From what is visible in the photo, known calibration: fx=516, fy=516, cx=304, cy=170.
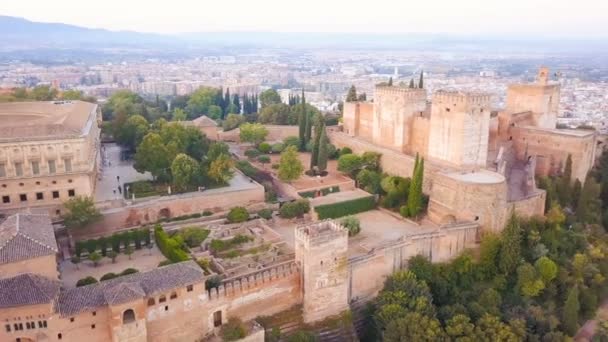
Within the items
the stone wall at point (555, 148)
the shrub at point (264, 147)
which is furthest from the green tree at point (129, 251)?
the stone wall at point (555, 148)

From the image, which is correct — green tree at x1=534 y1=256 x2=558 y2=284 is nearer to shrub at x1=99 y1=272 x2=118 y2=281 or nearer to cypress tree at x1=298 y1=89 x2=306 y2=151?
shrub at x1=99 y1=272 x2=118 y2=281

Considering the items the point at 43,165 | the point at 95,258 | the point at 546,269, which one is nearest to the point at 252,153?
the point at 43,165

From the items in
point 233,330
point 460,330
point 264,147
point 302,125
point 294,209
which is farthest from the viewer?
point 302,125

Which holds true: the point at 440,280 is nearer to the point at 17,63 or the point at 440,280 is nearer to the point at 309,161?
the point at 309,161

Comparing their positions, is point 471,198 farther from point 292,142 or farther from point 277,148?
point 277,148

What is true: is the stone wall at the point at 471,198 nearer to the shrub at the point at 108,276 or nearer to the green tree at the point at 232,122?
the shrub at the point at 108,276

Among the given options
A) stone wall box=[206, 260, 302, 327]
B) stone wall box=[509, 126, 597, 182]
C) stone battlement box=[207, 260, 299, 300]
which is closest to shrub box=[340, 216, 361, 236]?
stone wall box=[206, 260, 302, 327]
